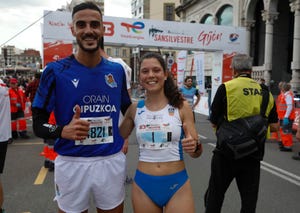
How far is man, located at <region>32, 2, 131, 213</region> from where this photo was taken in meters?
2.07

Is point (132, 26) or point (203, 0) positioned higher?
point (203, 0)

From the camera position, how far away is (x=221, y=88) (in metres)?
3.21

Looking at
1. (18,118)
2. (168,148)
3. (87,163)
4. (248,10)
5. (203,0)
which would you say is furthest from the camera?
(203,0)

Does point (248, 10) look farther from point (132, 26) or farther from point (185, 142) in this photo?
point (185, 142)

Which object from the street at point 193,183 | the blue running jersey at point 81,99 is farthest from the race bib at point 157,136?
the street at point 193,183

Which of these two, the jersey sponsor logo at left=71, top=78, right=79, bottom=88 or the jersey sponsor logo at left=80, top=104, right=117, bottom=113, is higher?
the jersey sponsor logo at left=71, top=78, right=79, bottom=88

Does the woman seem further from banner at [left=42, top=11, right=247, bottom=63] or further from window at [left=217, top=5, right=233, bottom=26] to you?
window at [left=217, top=5, right=233, bottom=26]

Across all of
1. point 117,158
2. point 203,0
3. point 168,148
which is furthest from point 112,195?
point 203,0

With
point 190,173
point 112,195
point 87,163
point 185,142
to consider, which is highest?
point 185,142

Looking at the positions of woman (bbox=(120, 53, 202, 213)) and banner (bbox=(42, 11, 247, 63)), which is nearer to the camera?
woman (bbox=(120, 53, 202, 213))

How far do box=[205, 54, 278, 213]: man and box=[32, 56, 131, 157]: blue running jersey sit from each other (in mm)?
1434

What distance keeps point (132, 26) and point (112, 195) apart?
10723 mm

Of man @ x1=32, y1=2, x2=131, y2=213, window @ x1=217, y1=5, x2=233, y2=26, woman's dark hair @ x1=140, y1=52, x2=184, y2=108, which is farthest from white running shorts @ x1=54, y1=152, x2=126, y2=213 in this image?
window @ x1=217, y1=5, x2=233, y2=26

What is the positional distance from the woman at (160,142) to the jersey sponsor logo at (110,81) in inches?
11.8
